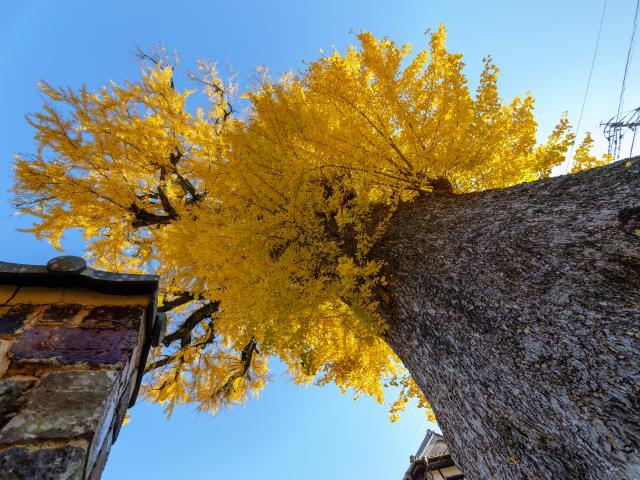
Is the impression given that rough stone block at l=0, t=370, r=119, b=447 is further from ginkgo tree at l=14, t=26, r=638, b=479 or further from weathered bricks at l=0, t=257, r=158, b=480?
ginkgo tree at l=14, t=26, r=638, b=479

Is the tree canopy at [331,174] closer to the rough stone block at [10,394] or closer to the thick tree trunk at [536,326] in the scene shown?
the thick tree trunk at [536,326]

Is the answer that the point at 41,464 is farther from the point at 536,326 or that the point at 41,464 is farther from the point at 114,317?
the point at 536,326

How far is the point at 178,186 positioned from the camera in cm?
671

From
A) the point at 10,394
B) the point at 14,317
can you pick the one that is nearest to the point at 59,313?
the point at 14,317

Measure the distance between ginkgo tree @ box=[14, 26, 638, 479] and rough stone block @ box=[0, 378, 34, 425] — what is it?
2204 millimetres

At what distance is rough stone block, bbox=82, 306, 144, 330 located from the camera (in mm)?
1543

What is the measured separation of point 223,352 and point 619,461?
7064mm

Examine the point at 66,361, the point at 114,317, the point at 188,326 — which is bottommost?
the point at 188,326

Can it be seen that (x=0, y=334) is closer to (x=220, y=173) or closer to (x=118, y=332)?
(x=118, y=332)

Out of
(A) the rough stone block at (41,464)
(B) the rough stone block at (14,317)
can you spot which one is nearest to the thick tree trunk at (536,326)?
(A) the rough stone block at (41,464)

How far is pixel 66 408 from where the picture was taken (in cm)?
122

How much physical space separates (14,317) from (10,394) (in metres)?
0.39

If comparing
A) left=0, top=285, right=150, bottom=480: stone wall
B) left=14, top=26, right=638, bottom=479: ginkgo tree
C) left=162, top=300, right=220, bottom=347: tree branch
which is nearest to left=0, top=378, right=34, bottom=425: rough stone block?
left=0, top=285, right=150, bottom=480: stone wall

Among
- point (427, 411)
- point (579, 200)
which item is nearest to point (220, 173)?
point (579, 200)
